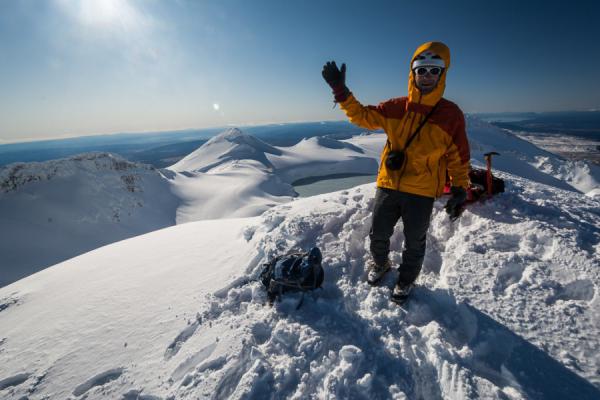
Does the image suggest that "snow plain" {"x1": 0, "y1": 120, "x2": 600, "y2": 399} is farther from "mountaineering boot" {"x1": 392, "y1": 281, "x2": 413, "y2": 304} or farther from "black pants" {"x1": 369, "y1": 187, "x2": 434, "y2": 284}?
"black pants" {"x1": 369, "y1": 187, "x2": 434, "y2": 284}

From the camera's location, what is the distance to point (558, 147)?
317 feet

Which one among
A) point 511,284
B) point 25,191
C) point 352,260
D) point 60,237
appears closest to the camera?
point 511,284

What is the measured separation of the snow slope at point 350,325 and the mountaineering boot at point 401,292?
0.09 metres

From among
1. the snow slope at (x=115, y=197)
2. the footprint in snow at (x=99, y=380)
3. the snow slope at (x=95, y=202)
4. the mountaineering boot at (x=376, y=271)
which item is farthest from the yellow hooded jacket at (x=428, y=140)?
the snow slope at (x=95, y=202)

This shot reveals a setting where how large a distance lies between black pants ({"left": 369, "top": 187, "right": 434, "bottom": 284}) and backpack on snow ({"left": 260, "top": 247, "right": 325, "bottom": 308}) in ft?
2.59

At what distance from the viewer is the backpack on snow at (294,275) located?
3.04m

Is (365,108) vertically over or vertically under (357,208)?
over

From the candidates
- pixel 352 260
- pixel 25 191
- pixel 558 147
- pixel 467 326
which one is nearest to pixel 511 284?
pixel 467 326

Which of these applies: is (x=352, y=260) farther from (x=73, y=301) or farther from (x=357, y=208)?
(x=73, y=301)

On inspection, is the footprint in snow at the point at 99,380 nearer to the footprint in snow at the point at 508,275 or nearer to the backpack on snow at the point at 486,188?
the footprint in snow at the point at 508,275

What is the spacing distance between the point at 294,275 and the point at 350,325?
0.79 metres

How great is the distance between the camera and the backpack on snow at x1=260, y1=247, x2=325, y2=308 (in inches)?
120

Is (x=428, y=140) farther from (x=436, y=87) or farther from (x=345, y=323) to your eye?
(x=345, y=323)

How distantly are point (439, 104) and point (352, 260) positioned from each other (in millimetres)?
2126
